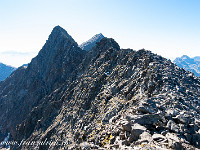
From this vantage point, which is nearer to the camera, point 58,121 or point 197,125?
point 197,125

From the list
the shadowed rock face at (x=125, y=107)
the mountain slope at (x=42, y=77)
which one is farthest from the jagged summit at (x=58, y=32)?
the shadowed rock face at (x=125, y=107)

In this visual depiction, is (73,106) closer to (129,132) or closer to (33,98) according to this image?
(129,132)

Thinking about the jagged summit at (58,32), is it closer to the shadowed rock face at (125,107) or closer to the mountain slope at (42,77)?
the mountain slope at (42,77)

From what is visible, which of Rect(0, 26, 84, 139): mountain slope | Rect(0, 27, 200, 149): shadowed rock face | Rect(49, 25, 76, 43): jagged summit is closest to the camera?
Rect(0, 27, 200, 149): shadowed rock face

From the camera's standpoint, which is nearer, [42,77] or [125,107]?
[125,107]

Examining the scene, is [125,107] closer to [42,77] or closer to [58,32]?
[42,77]

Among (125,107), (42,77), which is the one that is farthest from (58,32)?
(125,107)

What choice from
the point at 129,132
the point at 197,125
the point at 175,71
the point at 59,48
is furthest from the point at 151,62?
the point at 59,48

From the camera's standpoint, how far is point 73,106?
5578 centimetres

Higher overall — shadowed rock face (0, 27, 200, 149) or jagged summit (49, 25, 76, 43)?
jagged summit (49, 25, 76, 43)

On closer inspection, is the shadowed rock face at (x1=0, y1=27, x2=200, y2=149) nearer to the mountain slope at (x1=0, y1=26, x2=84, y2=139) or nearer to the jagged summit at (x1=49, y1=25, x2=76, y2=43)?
the mountain slope at (x1=0, y1=26, x2=84, y2=139)

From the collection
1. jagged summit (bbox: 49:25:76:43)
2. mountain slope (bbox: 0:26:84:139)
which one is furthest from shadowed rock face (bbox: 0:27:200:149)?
jagged summit (bbox: 49:25:76:43)

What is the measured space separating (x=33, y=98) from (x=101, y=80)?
8556 cm

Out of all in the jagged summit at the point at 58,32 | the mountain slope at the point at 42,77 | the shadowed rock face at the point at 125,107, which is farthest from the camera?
the jagged summit at the point at 58,32
